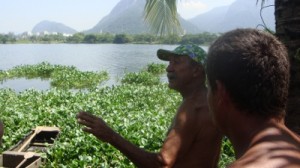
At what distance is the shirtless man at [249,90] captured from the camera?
1376 millimetres

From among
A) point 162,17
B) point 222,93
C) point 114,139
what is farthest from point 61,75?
point 222,93

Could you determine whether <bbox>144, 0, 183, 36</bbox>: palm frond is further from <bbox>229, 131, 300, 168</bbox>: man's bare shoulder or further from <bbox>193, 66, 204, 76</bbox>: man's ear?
<bbox>229, 131, 300, 168</bbox>: man's bare shoulder

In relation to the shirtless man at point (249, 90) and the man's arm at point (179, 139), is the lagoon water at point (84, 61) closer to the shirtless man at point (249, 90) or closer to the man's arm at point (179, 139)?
the man's arm at point (179, 139)

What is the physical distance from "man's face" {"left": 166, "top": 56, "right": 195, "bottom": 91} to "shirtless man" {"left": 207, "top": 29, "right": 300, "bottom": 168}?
131cm

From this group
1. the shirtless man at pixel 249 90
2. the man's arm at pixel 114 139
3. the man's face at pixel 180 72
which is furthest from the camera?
the man's face at pixel 180 72

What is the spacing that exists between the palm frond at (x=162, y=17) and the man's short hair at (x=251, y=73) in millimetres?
4446

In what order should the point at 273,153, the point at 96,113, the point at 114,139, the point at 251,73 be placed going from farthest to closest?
the point at 96,113, the point at 114,139, the point at 251,73, the point at 273,153

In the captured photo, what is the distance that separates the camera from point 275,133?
4.46ft

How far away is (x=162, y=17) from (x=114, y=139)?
13.2 ft

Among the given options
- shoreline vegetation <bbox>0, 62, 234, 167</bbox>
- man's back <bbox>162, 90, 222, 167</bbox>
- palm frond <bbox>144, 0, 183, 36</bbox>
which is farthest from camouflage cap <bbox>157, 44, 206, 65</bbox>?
shoreline vegetation <bbox>0, 62, 234, 167</bbox>

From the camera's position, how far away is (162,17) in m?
6.21

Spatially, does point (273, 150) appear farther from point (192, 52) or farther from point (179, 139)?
point (192, 52)

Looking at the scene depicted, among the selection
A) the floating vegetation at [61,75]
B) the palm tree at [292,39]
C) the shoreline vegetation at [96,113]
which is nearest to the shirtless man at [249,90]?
the palm tree at [292,39]

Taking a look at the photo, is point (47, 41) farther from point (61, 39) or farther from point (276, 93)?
point (276, 93)
